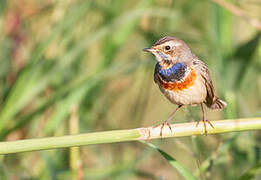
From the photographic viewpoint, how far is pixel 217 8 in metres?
3.34

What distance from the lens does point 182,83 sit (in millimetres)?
2842

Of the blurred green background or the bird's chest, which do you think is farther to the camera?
the blurred green background

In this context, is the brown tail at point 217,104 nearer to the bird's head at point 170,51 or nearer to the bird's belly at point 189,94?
the bird's belly at point 189,94

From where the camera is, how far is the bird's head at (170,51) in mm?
2809

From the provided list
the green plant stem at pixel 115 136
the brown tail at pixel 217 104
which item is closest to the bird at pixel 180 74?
the brown tail at pixel 217 104

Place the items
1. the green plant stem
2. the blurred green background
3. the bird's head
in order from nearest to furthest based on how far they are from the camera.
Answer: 1. the green plant stem
2. the bird's head
3. the blurred green background

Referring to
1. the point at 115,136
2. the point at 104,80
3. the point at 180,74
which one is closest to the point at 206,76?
the point at 180,74

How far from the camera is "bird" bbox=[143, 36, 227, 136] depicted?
282cm

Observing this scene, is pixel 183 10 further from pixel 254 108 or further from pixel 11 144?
pixel 11 144

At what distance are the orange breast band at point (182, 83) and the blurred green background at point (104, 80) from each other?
21 cm

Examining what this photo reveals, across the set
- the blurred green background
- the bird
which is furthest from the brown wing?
the blurred green background

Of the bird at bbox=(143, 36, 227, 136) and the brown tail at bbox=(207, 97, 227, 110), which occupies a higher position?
the bird at bbox=(143, 36, 227, 136)

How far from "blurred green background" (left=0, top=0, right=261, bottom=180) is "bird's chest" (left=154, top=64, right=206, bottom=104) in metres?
0.16

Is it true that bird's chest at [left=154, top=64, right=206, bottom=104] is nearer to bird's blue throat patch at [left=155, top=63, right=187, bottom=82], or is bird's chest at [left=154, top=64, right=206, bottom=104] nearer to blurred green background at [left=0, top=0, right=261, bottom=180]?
bird's blue throat patch at [left=155, top=63, right=187, bottom=82]
